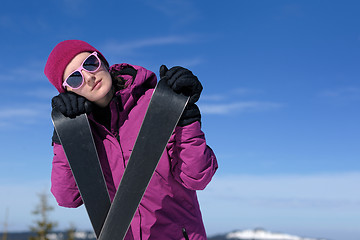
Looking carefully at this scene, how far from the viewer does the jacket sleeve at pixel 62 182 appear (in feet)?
8.78

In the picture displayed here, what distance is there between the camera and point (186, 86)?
2.33 meters

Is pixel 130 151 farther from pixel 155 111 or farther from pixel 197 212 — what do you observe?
pixel 197 212

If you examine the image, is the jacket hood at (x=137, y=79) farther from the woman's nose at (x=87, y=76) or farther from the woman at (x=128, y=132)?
the woman's nose at (x=87, y=76)

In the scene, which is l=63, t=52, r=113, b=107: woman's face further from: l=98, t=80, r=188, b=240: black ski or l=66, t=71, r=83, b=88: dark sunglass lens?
l=98, t=80, r=188, b=240: black ski

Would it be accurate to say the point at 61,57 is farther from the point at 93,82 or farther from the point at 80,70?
the point at 93,82

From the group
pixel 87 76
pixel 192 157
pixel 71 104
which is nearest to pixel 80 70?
pixel 87 76

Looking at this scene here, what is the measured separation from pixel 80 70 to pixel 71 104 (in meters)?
0.22

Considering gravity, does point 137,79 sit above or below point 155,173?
above

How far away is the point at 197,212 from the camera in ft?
8.73

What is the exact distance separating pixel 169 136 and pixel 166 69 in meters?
0.42

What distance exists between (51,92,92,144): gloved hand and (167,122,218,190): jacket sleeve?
0.59m

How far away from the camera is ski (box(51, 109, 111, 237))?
2.51 m

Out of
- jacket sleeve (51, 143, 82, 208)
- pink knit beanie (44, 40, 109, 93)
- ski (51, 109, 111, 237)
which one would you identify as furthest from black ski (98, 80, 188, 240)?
pink knit beanie (44, 40, 109, 93)

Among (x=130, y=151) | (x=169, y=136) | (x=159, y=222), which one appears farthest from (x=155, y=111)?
(x=159, y=222)
